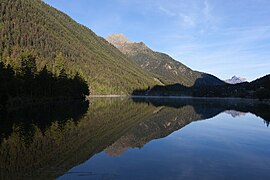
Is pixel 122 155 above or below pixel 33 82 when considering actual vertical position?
below

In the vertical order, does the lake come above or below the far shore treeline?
below

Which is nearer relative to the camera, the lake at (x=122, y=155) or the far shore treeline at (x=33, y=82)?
the lake at (x=122, y=155)

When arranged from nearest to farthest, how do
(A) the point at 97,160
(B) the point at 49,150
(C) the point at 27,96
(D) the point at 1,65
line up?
(A) the point at 97,160 < (B) the point at 49,150 < (D) the point at 1,65 < (C) the point at 27,96

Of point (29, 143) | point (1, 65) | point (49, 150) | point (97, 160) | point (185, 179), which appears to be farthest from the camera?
point (1, 65)

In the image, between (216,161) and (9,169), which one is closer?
(9,169)

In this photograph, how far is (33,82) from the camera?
100562mm

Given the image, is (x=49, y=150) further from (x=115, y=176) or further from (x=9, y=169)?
(x=115, y=176)

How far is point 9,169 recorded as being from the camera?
21125mm

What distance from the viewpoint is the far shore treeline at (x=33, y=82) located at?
80.1 meters

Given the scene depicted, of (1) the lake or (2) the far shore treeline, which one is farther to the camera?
(2) the far shore treeline

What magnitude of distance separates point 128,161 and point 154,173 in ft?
14.5

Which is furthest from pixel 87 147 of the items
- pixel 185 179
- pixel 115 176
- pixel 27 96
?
pixel 27 96

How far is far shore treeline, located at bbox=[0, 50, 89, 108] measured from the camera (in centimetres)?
8006

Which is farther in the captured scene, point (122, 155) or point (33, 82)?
point (33, 82)
